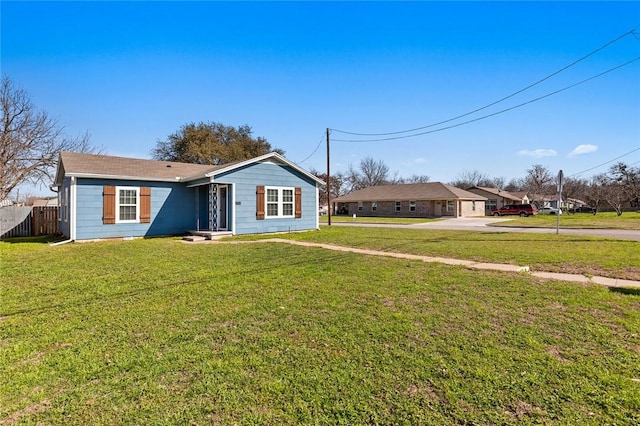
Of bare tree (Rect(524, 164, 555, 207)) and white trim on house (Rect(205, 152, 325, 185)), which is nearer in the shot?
white trim on house (Rect(205, 152, 325, 185))

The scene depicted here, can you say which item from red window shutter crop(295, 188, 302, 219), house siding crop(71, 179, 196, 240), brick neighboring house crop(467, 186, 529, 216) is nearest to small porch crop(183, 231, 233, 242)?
house siding crop(71, 179, 196, 240)

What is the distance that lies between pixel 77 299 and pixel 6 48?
10560 millimetres

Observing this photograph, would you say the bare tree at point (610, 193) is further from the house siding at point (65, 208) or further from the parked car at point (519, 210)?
the house siding at point (65, 208)

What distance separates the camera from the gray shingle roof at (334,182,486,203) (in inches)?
1414

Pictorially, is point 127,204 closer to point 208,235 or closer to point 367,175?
point 208,235

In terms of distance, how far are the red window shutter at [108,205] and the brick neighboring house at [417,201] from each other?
30.6 m

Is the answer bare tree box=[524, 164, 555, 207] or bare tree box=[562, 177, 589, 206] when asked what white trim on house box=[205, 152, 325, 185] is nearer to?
bare tree box=[524, 164, 555, 207]

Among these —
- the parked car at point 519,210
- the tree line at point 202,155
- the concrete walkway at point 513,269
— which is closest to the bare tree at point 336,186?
the tree line at point 202,155

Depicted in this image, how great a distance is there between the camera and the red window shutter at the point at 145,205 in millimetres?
14016

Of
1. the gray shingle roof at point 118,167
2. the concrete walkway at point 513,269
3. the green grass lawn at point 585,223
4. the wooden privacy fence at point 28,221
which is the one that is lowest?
the concrete walkway at point 513,269

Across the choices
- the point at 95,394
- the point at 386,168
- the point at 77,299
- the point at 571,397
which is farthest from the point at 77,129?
the point at 386,168

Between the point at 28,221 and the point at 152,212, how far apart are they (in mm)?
6876

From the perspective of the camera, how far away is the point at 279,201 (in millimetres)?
16031

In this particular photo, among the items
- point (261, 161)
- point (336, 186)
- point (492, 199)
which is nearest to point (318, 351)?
point (261, 161)
